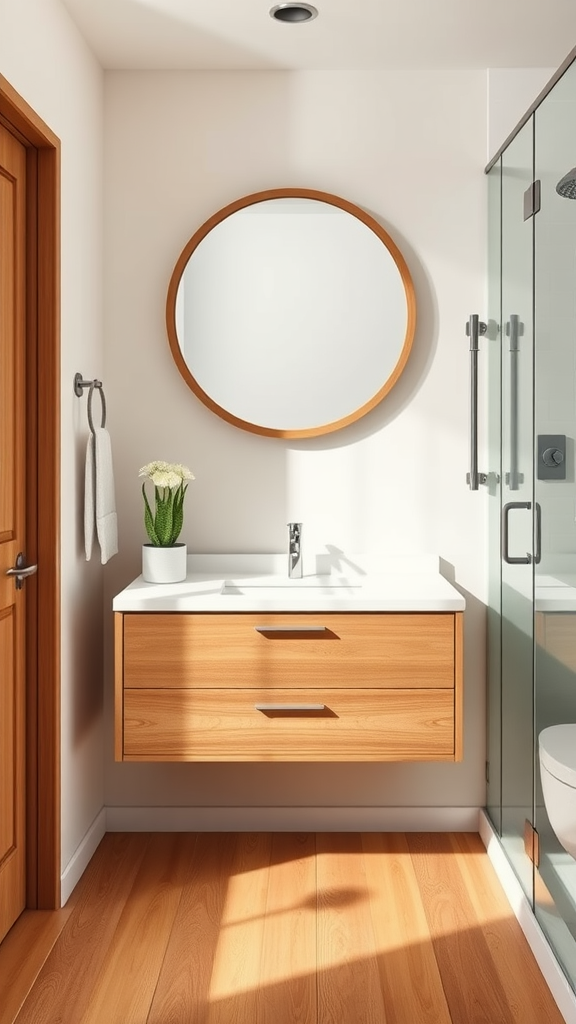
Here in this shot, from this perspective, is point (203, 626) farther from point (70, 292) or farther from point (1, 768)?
point (70, 292)

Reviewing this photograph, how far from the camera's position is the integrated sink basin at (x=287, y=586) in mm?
2768

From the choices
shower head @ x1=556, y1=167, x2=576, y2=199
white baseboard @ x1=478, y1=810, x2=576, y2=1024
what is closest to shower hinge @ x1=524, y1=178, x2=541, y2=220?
shower head @ x1=556, y1=167, x2=576, y2=199

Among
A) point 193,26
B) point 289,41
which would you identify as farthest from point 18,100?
point 289,41

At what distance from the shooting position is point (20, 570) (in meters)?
2.33

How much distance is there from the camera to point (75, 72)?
262 centimetres

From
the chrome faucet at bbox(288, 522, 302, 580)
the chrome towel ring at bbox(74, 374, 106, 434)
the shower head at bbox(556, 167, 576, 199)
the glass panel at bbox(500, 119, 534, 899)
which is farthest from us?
the chrome faucet at bbox(288, 522, 302, 580)

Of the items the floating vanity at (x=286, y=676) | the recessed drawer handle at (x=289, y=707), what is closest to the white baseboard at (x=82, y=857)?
the floating vanity at (x=286, y=676)

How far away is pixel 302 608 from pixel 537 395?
0.85 meters

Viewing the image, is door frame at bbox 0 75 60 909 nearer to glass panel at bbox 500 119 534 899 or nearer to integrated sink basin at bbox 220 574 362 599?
integrated sink basin at bbox 220 574 362 599

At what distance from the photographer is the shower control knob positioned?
80.7 inches

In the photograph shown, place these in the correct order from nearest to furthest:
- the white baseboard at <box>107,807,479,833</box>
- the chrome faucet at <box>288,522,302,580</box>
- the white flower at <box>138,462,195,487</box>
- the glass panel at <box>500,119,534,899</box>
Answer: the glass panel at <box>500,119,534,899</box> → the white flower at <box>138,462,195,487</box> → the chrome faucet at <box>288,522,302,580</box> → the white baseboard at <box>107,807,479,833</box>

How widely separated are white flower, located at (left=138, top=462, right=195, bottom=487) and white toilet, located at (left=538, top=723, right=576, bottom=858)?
4.18ft

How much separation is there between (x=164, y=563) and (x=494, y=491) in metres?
1.04

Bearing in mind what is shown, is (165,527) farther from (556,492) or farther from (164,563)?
(556,492)
